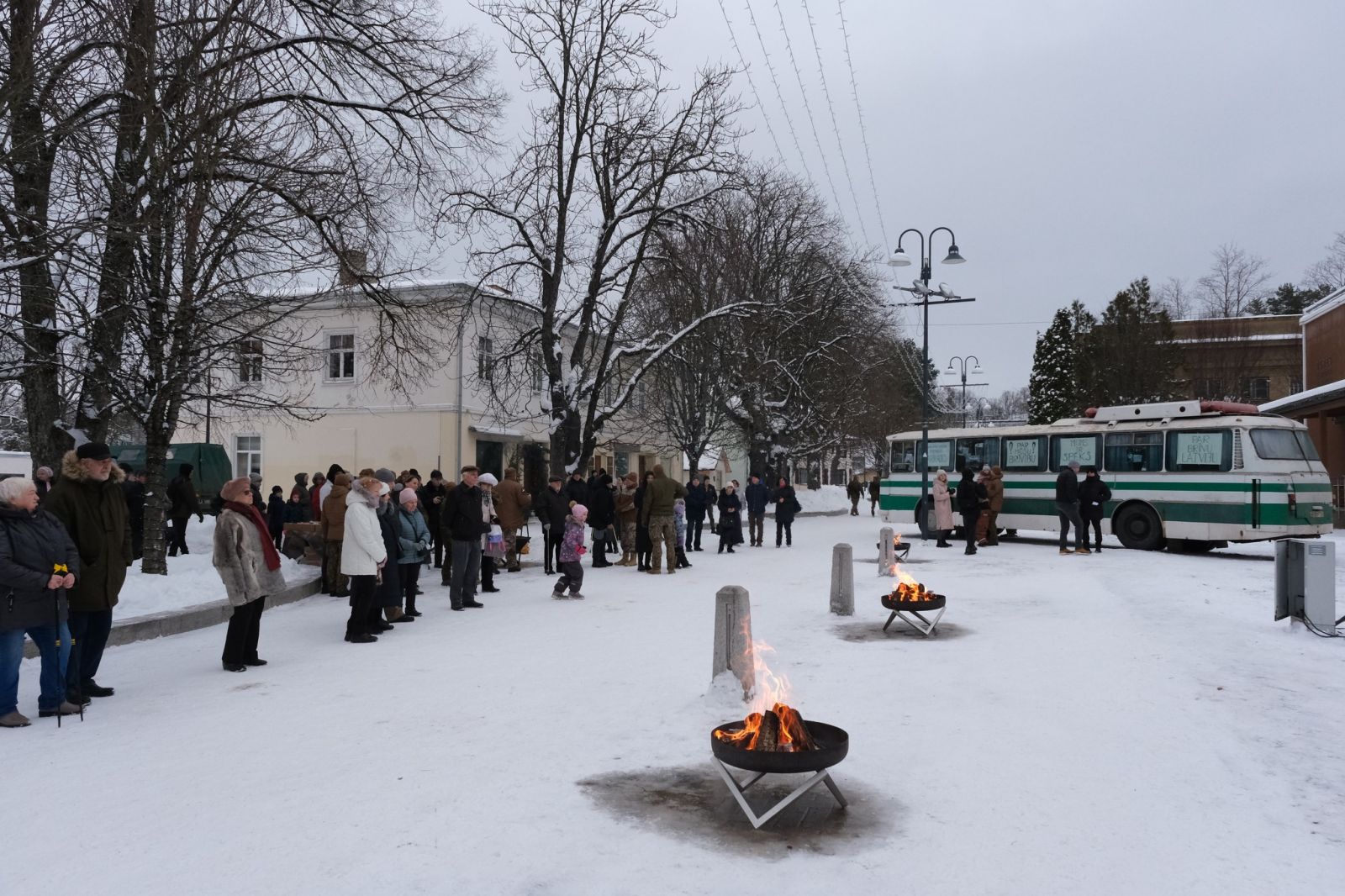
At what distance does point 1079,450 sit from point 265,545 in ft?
63.2

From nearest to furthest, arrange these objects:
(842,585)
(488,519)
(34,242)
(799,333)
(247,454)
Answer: (34,242), (842,585), (488,519), (247,454), (799,333)

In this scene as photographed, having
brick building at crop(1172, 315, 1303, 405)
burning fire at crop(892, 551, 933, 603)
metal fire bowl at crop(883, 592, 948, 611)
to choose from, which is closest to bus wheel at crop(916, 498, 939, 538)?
burning fire at crop(892, 551, 933, 603)

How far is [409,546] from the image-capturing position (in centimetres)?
1130

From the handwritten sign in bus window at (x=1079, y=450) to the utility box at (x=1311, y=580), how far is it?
1235cm

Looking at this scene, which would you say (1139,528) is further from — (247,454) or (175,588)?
(247,454)

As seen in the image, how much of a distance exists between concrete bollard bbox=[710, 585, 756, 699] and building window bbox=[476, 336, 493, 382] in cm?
1585

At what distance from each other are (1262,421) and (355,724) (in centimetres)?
1917

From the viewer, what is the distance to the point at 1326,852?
14.3 feet

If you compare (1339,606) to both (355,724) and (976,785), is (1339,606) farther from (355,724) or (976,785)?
(355,724)

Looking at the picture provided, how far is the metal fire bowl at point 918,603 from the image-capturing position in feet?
31.7

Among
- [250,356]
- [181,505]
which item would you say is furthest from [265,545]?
[181,505]

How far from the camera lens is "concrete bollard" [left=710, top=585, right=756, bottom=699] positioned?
7.25m

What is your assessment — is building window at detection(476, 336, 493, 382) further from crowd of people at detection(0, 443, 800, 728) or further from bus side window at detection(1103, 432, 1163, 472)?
bus side window at detection(1103, 432, 1163, 472)

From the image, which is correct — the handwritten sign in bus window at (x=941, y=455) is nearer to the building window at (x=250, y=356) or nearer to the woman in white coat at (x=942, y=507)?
the woman in white coat at (x=942, y=507)
